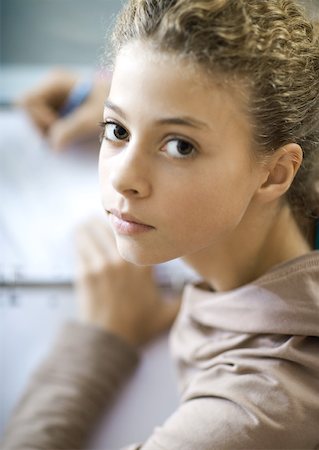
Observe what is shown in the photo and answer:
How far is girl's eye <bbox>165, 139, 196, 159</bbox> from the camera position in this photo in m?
0.48

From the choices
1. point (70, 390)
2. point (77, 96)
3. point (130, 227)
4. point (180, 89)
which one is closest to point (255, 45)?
point (180, 89)

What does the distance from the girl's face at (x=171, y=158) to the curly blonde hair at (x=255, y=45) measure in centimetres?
1

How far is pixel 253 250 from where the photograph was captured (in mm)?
589

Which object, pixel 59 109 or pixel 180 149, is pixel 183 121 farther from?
pixel 59 109

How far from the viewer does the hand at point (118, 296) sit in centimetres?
83

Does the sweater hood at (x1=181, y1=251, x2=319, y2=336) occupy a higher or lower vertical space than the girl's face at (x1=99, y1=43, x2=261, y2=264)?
lower

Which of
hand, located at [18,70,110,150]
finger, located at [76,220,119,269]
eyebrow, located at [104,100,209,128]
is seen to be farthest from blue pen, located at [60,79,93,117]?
eyebrow, located at [104,100,209,128]

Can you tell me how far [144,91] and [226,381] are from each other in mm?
228

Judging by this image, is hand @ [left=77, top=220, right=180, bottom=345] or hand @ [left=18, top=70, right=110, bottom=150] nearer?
hand @ [left=77, top=220, right=180, bottom=345]

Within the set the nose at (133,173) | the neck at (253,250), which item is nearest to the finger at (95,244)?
the neck at (253,250)

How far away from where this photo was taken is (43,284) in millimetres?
Result: 852

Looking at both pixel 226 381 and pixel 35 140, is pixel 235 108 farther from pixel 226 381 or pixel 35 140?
pixel 35 140

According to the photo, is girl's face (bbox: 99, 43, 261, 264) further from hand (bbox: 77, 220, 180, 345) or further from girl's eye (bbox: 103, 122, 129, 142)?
hand (bbox: 77, 220, 180, 345)

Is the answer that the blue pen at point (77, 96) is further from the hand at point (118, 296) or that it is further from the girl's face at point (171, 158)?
the girl's face at point (171, 158)
